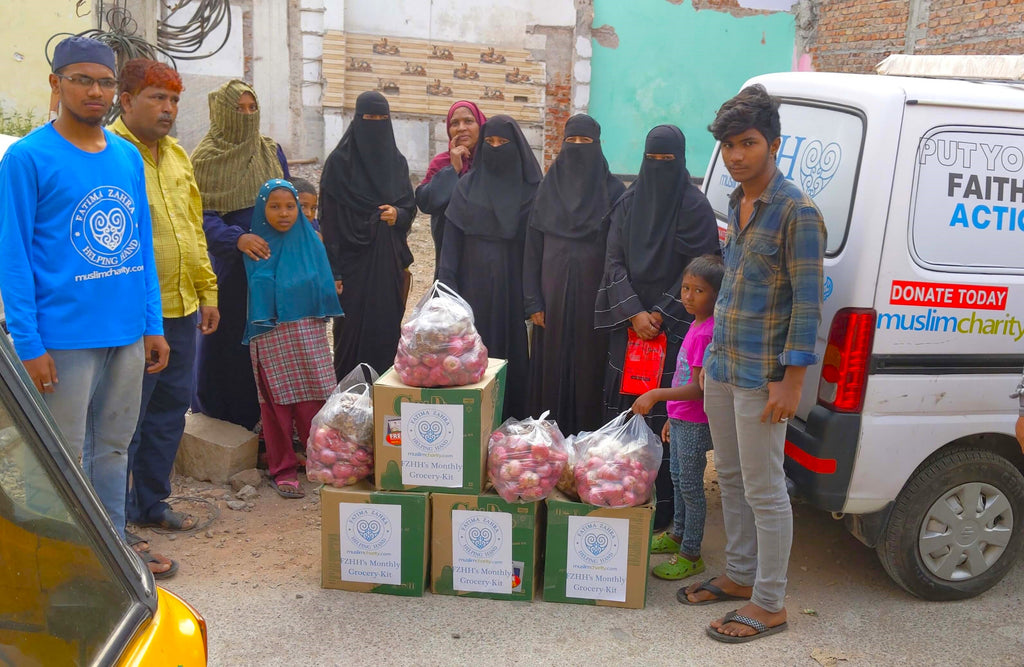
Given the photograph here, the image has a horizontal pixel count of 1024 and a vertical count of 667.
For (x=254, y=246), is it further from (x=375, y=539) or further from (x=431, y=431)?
(x=375, y=539)

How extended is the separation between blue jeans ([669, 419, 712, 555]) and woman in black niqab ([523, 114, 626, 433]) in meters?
0.68

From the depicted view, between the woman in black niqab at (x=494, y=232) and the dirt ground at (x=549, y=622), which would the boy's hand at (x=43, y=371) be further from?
the woman in black niqab at (x=494, y=232)

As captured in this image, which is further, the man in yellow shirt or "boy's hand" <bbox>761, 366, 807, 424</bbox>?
the man in yellow shirt

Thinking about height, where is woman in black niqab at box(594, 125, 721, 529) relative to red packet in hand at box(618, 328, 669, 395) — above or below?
above

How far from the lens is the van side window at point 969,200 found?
3.33 meters

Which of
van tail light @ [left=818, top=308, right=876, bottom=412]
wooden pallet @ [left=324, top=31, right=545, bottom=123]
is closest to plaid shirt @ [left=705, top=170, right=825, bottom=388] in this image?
van tail light @ [left=818, top=308, right=876, bottom=412]

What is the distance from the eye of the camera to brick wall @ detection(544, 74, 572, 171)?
42.8 feet

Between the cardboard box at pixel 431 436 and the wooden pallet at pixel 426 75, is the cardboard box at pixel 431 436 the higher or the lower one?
the lower one

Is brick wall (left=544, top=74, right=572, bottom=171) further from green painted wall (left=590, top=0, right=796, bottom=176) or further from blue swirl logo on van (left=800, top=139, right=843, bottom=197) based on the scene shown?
blue swirl logo on van (left=800, top=139, right=843, bottom=197)

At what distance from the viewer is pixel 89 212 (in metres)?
3.12

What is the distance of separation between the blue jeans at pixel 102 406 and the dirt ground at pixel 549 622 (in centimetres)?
56

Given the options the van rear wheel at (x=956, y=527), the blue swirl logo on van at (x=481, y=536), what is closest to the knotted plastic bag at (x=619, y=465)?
the blue swirl logo on van at (x=481, y=536)

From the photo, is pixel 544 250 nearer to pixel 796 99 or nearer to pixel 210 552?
pixel 796 99

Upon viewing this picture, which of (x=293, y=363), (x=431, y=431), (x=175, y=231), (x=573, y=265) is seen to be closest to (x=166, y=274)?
(x=175, y=231)
